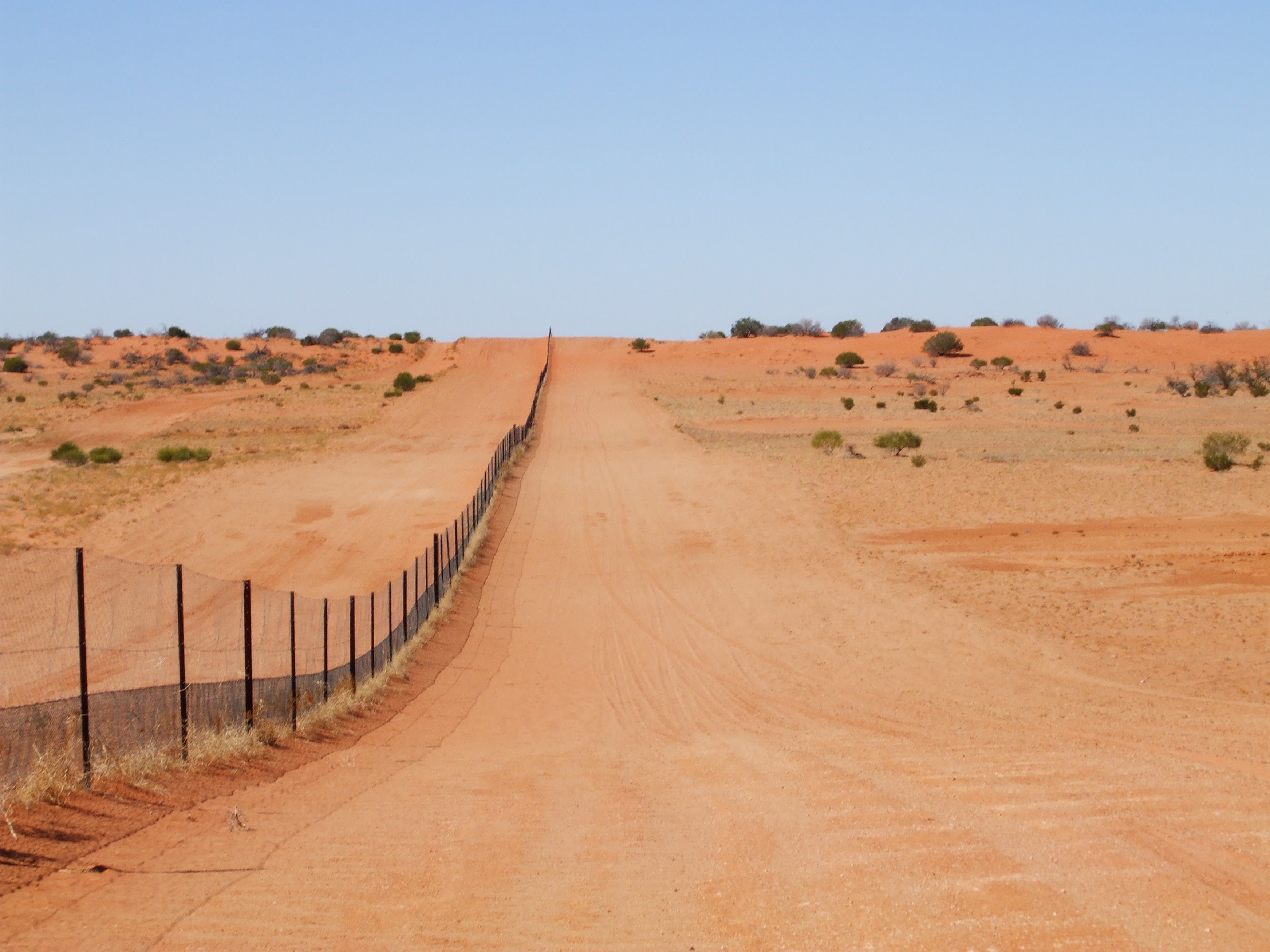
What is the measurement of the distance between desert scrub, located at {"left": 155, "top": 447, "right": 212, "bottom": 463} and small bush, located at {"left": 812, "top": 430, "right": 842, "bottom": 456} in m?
24.9

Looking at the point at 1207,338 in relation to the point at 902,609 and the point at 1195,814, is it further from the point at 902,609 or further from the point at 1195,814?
the point at 1195,814

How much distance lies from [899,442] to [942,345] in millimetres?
66847

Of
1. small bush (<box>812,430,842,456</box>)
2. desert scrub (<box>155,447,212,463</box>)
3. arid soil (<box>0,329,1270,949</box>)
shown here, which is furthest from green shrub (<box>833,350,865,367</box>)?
desert scrub (<box>155,447,212,463</box>)

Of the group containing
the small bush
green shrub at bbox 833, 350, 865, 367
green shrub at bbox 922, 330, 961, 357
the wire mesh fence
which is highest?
green shrub at bbox 922, 330, 961, 357

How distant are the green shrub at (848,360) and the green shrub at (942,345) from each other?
8.96 metres

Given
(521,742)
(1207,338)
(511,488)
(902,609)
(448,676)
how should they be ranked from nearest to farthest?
(521,742) < (448,676) < (902,609) < (511,488) < (1207,338)

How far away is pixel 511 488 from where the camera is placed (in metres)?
38.9

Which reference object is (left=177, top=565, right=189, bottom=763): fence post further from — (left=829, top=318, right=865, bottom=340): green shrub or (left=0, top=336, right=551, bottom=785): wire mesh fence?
(left=829, top=318, right=865, bottom=340): green shrub

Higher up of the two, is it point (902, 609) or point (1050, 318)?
point (1050, 318)

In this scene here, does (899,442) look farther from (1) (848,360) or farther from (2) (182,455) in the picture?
(1) (848,360)

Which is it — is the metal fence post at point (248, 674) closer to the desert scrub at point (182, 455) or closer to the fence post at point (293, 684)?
the fence post at point (293, 684)

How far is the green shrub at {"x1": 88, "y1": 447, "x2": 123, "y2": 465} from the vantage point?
47.0 meters

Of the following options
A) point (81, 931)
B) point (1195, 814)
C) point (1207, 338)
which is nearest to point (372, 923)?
point (81, 931)

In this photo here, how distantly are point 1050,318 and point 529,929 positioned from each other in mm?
139269
